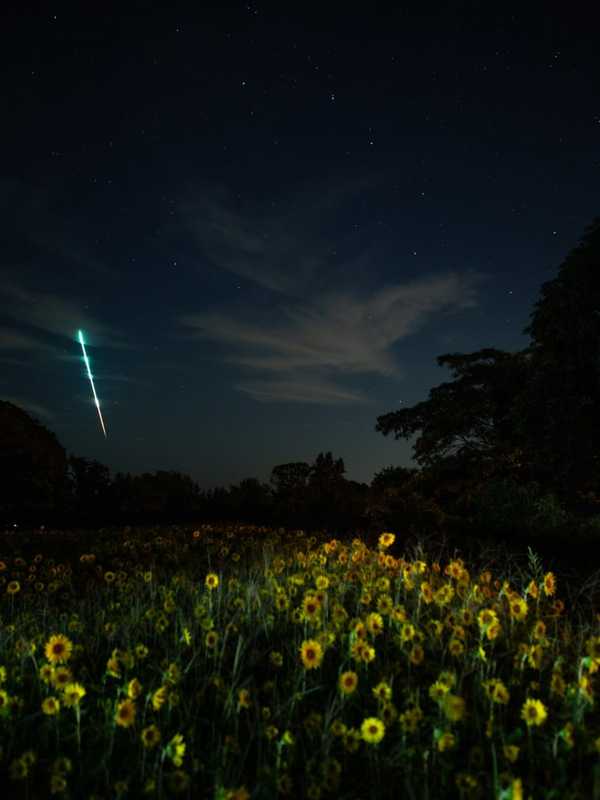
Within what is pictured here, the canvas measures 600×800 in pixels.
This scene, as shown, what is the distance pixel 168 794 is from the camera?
7.89 ft

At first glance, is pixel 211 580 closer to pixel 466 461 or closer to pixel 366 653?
pixel 366 653

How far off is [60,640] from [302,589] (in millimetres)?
2508

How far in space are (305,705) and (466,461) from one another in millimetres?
13136

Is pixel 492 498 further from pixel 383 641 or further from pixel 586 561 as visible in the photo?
pixel 383 641

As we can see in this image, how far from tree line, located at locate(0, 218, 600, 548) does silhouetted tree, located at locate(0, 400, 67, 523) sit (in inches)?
1.0

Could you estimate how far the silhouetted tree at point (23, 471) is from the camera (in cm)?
1391

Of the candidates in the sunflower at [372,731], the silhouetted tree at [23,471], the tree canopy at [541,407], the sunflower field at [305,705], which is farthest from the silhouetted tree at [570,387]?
the sunflower at [372,731]

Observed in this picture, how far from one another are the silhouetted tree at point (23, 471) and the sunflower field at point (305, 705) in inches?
388

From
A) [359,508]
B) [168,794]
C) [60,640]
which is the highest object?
[359,508]

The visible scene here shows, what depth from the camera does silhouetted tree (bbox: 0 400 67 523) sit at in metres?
13.9

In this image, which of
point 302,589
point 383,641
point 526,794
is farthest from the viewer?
point 302,589

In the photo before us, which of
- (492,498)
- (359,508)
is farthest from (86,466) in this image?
(492,498)

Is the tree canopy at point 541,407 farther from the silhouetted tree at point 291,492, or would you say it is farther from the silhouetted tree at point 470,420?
the silhouetted tree at point 291,492

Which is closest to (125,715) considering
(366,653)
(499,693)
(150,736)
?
(150,736)
